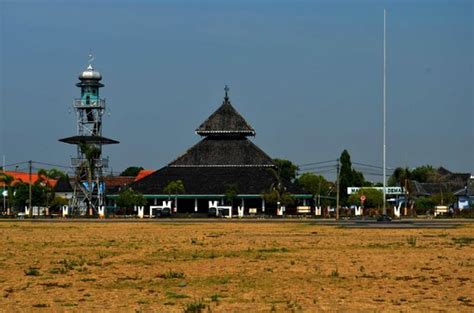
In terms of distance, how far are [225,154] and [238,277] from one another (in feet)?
413

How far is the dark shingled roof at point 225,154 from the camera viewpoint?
148 metres

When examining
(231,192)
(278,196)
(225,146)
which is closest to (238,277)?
(278,196)

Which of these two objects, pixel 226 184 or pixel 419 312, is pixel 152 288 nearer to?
pixel 419 312

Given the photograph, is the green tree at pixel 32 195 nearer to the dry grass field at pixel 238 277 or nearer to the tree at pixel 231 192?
the tree at pixel 231 192

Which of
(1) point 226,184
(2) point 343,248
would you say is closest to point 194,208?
(1) point 226,184

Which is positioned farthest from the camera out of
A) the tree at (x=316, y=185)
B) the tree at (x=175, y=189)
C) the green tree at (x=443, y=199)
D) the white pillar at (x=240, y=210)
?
the tree at (x=316, y=185)

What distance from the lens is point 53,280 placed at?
24625mm

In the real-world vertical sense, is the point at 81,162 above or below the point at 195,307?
above

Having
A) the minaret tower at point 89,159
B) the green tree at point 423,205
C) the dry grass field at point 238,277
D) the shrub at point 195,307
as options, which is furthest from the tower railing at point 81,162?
the shrub at point 195,307

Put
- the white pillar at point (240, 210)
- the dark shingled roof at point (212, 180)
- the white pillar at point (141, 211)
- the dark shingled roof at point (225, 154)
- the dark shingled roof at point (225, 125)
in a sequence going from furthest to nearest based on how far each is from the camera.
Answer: the dark shingled roof at point (225, 125) → the dark shingled roof at point (225, 154) → the dark shingled roof at point (212, 180) → the white pillar at point (240, 210) → the white pillar at point (141, 211)

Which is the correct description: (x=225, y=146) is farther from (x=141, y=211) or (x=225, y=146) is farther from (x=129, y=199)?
(x=141, y=211)

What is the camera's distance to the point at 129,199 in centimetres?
12638

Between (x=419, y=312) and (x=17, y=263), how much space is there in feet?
52.2

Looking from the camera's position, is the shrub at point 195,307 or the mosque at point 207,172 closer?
the shrub at point 195,307
